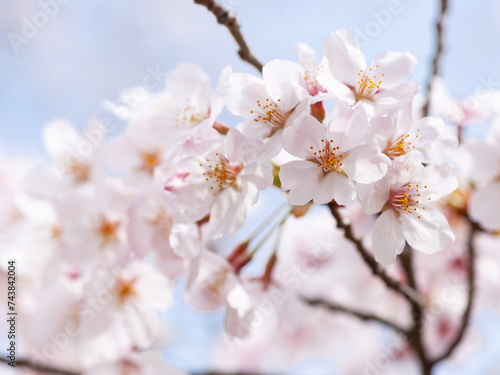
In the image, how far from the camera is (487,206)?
146 cm

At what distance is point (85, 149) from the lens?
5.43ft

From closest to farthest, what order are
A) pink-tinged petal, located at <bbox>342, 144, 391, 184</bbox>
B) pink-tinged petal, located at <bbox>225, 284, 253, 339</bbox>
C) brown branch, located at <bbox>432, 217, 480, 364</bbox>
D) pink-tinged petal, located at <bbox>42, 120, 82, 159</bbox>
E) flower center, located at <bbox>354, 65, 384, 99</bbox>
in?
pink-tinged petal, located at <bbox>342, 144, 391, 184</bbox> < flower center, located at <bbox>354, 65, 384, 99</bbox> < pink-tinged petal, located at <bbox>225, 284, 253, 339</bbox> < brown branch, located at <bbox>432, 217, 480, 364</bbox> < pink-tinged petal, located at <bbox>42, 120, 82, 159</bbox>

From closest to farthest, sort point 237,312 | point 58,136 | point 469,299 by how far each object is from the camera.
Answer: point 237,312 < point 469,299 < point 58,136

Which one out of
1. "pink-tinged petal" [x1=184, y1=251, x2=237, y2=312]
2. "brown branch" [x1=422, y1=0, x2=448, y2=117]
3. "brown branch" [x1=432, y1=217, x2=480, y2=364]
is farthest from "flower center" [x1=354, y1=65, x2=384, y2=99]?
"brown branch" [x1=432, y1=217, x2=480, y2=364]

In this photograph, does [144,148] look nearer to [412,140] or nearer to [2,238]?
[412,140]

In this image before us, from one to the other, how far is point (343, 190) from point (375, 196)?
0.19 ft

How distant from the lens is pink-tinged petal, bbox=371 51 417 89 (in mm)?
971

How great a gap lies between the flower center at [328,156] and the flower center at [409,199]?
108 mm

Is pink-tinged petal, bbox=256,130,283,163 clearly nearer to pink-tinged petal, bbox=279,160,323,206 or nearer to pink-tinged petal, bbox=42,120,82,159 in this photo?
pink-tinged petal, bbox=279,160,323,206

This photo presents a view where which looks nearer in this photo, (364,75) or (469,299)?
(364,75)

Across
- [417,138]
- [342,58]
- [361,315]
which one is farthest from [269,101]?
[361,315]

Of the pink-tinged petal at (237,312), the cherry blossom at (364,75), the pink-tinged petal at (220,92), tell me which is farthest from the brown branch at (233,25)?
the pink-tinged petal at (237,312)

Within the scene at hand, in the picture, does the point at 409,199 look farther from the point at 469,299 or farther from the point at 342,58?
the point at 469,299

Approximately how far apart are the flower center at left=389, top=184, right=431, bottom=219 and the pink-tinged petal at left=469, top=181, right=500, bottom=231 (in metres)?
0.56
